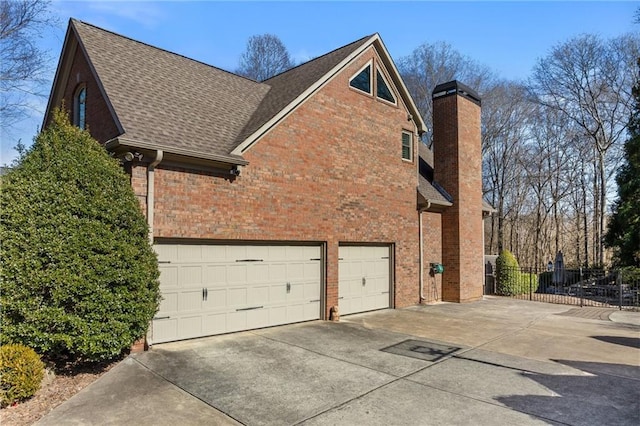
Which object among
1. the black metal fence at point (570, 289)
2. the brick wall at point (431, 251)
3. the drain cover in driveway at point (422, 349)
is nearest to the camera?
the drain cover in driveway at point (422, 349)

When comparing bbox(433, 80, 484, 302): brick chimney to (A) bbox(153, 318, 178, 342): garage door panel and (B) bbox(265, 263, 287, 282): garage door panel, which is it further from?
(A) bbox(153, 318, 178, 342): garage door panel

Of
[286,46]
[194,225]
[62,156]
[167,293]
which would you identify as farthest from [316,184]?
[286,46]

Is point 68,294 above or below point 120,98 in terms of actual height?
below

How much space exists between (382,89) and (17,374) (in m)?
11.9

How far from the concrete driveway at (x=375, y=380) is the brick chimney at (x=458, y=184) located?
16.4 feet

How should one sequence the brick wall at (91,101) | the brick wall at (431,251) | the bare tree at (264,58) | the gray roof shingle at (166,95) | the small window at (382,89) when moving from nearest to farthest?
1. the gray roof shingle at (166,95)
2. the brick wall at (91,101)
3. the small window at (382,89)
4. the brick wall at (431,251)
5. the bare tree at (264,58)

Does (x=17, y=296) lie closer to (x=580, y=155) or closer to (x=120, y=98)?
(x=120, y=98)

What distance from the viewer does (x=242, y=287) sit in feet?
30.7

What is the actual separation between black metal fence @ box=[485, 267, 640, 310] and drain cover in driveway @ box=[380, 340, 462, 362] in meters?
9.58

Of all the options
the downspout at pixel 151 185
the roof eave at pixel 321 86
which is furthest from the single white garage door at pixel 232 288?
the roof eave at pixel 321 86

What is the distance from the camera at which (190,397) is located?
555cm

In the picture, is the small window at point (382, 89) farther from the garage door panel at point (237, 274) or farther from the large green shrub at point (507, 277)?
the large green shrub at point (507, 277)

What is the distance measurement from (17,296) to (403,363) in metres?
6.09

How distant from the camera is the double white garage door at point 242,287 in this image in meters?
8.27
